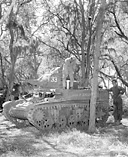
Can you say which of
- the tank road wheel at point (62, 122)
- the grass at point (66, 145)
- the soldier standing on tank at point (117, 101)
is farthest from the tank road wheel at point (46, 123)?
the soldier standing on tank at point (117, 101)

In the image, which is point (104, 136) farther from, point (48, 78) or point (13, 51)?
point (13, 51)

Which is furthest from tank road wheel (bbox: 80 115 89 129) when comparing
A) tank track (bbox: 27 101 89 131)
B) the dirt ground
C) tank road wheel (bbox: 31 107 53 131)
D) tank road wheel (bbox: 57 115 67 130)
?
the dirt ground

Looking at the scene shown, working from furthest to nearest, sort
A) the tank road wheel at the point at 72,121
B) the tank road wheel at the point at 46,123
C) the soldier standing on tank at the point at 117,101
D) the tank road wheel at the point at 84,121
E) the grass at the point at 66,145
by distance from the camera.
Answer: the soldier standing on tank at the point at 117,101 < the tank road wheel at the point at 84,121 < the tank road wheel at the point at 72,121 < the tank road wheel at the point at 46,123 < the grass at the point at 66,145

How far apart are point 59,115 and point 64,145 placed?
11.2 ft

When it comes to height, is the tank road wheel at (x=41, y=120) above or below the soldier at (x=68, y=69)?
below

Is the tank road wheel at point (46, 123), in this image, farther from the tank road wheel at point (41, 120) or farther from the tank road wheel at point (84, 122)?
the tank road wheel at point (84, 122)

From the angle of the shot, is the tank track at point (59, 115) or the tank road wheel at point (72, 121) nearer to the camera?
the tank track at point (59, 115)

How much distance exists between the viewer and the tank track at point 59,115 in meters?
11.1

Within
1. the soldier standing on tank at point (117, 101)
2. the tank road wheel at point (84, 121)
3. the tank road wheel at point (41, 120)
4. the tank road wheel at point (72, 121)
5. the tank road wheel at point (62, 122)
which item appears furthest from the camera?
the soldier standing on tank at point (117, 101)

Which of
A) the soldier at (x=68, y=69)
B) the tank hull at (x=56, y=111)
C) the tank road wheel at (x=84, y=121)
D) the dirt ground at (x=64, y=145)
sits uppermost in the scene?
the soldier at (x=68, y=69)

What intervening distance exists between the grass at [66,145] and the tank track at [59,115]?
0.99 metres

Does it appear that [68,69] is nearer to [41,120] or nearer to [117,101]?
[41,120]

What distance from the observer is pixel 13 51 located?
19906mm

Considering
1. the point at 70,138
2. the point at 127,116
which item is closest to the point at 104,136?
the point at 70,138
